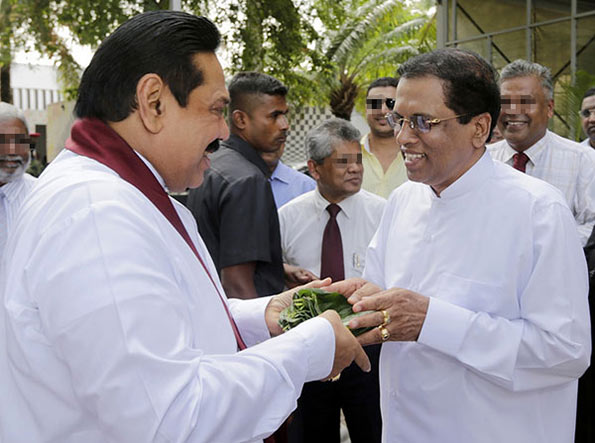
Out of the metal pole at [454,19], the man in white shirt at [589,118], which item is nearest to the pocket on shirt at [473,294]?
the man in white shirt at [589,118]

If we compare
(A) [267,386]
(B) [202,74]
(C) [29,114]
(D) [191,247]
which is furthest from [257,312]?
(C) [29,114]

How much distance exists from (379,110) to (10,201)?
9.38 ft

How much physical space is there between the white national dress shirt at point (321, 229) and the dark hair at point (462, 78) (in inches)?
62.6

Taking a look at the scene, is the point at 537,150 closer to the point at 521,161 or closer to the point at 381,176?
the point at 521,161

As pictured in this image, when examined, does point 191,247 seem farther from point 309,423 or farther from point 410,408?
point 309,423

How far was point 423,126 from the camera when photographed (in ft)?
8.42

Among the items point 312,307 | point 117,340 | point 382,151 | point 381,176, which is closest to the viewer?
point 117,340

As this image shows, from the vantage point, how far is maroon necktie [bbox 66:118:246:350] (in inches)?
67.6

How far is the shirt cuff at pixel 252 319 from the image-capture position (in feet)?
7.93

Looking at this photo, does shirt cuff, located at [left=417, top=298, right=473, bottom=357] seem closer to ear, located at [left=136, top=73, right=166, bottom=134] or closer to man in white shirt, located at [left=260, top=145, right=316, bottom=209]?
ear, located at [left=136, top=73, right=166, bottom=134]

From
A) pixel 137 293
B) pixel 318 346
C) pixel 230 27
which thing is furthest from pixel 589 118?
pixel 230 27

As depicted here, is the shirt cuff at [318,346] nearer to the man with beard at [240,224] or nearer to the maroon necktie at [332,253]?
the man with beard at [240,224]

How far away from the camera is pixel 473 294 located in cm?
245

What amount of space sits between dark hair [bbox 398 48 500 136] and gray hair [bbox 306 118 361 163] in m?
1.55
